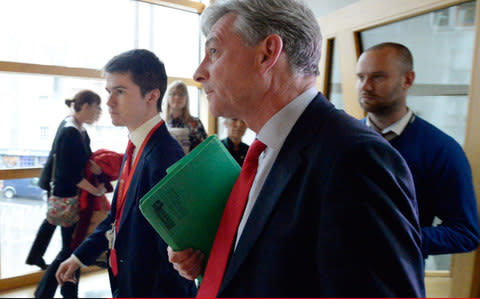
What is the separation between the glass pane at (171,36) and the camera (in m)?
4.00

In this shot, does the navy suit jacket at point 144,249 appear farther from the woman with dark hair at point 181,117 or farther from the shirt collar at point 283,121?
the woman with dark hair at point 181,117

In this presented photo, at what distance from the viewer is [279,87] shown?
2.73 ft

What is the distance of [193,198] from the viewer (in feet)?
2.87

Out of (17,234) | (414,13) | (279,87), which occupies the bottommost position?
(17,234)

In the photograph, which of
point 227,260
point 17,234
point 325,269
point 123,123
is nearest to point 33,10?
point 17,234

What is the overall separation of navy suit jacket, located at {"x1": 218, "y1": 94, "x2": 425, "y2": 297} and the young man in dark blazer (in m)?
0.63

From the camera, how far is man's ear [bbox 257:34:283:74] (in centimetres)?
82

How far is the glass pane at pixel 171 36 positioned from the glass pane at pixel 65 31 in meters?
0.17

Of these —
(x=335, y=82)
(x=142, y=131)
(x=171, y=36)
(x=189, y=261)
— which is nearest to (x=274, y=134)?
(x=189, y=261)

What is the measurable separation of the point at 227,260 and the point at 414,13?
1.93 metres

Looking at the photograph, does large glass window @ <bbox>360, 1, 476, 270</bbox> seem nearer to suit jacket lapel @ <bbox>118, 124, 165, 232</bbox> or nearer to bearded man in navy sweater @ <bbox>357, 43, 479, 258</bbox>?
bearded man in navy sweater @ <bbox>357, 43, 479, 258</bbox>

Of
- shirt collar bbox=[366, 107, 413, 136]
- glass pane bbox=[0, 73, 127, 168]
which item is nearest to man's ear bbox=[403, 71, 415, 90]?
shirt collar bbox=[366, 107, 413, 136]

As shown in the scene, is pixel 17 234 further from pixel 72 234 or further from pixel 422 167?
pixel 422 167

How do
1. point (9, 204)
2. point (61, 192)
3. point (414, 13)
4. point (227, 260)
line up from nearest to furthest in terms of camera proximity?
1. point (227, 260)
2. point (414, 13)
3. point (61, 192)
4. point (9, 204)
